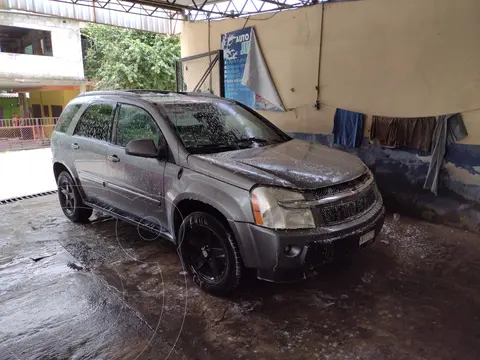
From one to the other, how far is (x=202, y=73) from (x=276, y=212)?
5.47 meters

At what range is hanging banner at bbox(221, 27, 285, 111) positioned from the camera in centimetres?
627

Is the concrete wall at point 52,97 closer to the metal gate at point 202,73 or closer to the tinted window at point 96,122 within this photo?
the metal gate at point 202,73

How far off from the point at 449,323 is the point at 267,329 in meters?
1.34

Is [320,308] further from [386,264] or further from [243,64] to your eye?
[243,64]

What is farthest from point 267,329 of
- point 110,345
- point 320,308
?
point 110,345

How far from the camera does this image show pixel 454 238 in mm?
4250

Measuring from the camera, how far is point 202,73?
7.34 m

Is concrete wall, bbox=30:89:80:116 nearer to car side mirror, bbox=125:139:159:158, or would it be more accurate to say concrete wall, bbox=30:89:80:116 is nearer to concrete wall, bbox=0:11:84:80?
concrete wall, bbox=0:11:84:80

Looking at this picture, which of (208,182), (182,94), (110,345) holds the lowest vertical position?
(110,345)

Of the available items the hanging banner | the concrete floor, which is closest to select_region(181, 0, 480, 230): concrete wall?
the hanging banner

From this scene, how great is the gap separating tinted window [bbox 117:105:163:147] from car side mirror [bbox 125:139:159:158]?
0.18m

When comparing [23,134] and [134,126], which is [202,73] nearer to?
[134,126]

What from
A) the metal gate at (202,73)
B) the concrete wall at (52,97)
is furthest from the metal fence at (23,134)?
the metal gate at (202,73)

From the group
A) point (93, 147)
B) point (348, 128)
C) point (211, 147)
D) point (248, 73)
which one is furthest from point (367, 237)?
point (248, 73)
